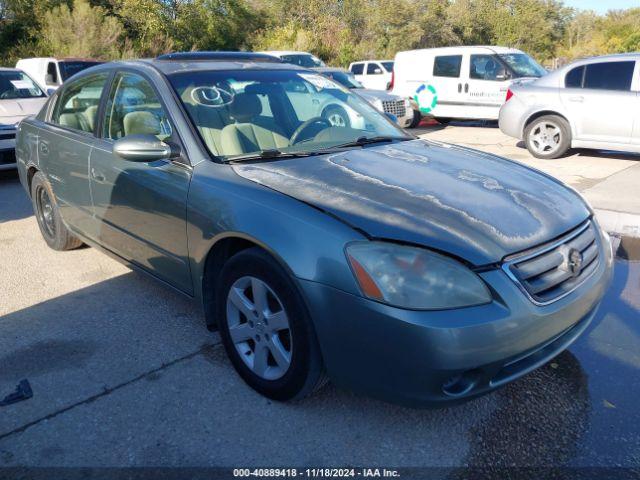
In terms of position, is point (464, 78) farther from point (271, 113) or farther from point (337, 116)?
point (271, 113)

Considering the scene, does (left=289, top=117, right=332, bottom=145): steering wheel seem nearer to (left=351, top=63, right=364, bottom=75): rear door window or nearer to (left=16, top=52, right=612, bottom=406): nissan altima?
(left=16, top=52, right=612, bottom=406): nissan altima

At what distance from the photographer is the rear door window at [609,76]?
841 cm

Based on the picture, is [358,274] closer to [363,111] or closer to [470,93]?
[363,111]

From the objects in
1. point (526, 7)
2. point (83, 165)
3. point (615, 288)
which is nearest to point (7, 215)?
point (83, 165)

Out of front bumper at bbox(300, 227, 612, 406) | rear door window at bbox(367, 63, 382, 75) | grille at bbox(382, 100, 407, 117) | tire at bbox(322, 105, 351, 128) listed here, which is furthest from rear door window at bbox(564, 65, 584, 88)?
rear door window at bbox(367, 63, 382, 75)

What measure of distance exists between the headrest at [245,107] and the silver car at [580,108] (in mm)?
6810

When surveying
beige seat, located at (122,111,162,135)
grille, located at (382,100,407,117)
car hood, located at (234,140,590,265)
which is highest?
beige seat, located at (122,111,162,135)

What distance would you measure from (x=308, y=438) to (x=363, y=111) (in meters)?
2.38

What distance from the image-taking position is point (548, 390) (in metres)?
2.88

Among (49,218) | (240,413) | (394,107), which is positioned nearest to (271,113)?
(240,413)

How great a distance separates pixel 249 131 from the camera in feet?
11.2

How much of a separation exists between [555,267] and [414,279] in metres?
0.71

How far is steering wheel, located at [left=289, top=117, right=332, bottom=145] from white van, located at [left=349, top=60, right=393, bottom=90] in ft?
51.0

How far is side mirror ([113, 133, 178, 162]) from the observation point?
309cm
